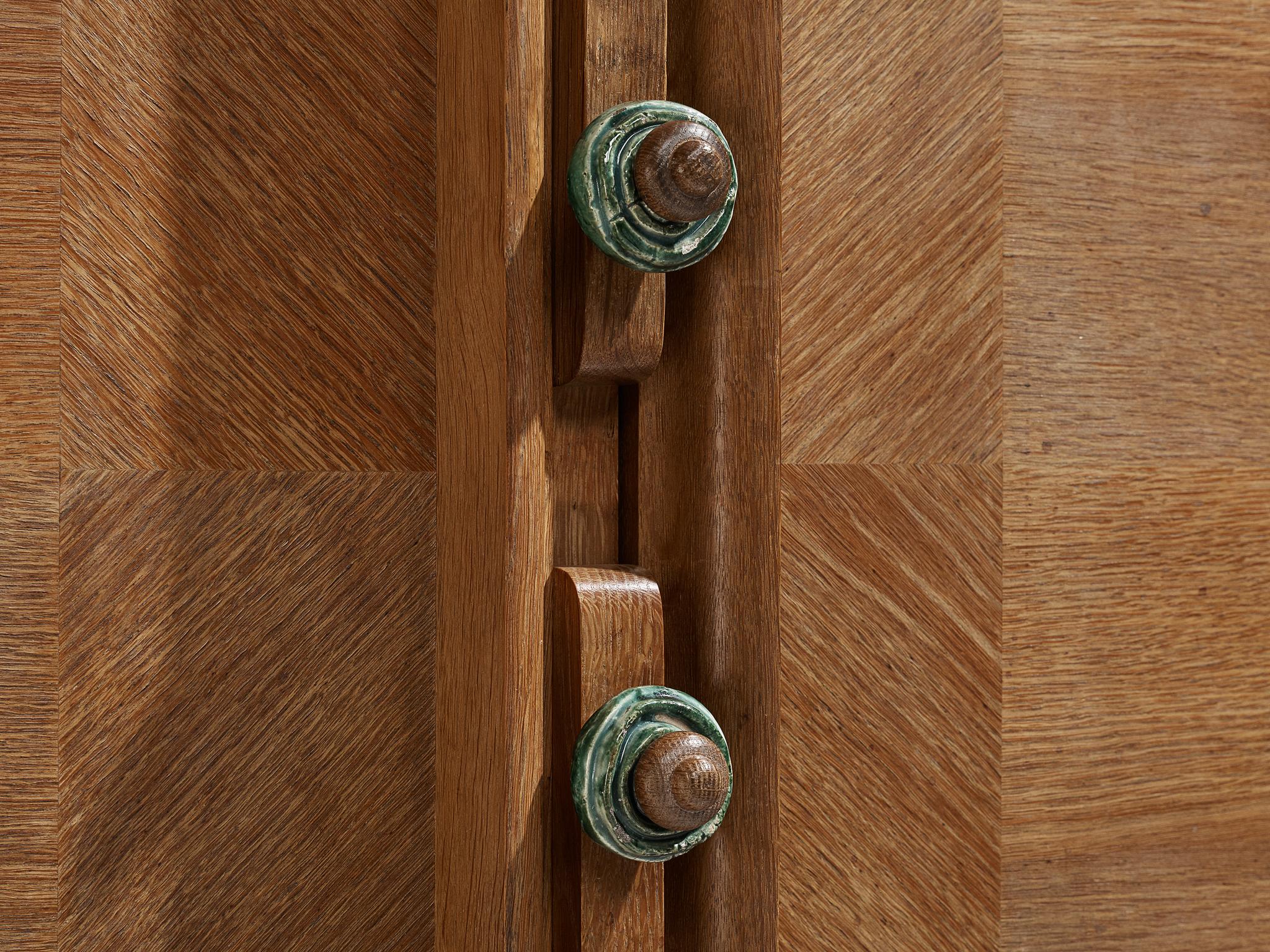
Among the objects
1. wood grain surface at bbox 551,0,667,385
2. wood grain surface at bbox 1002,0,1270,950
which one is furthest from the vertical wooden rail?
wood grain surface at bbox 1002,0,1270,950

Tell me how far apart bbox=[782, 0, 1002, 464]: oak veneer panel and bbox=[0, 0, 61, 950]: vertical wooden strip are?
0.20 metres

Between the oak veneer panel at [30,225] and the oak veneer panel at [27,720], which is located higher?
the oak veneer panel at [30,225]

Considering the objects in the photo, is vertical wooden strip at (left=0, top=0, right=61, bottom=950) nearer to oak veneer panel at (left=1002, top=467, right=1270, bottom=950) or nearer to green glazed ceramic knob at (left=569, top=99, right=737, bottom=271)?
green glazed ceramic knob at (left=569, top=99, right=737, bottom=271)

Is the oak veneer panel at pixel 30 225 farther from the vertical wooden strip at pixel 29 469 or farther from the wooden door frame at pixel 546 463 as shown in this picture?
the wooden door frame at pixel 546 463

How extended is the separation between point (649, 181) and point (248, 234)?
12cm

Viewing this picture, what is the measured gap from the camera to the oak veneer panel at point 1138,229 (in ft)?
1.18

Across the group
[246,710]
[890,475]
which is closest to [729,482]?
[890,475]

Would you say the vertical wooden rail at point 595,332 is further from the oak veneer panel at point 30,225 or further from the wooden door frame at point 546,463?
the oak veneer panel at point 30,225

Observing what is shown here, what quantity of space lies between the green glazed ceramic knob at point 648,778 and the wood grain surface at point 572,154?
10 centimetres

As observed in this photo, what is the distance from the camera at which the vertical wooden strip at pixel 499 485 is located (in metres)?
0.29

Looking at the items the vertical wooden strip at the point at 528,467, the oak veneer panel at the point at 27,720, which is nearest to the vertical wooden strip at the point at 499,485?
the vertical wooden strip at the point at 528,467

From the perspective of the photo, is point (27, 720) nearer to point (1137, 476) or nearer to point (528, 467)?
point (528, 467)

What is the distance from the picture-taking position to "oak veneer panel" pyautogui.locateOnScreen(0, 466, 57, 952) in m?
0.29

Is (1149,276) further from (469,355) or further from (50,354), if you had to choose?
(50,354)
